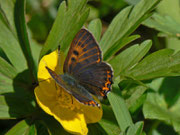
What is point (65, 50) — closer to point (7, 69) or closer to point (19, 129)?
point (7, 69)

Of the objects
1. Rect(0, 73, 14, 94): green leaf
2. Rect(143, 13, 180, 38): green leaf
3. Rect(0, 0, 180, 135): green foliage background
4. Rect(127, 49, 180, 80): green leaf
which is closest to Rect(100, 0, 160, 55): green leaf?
Rect(0, 0, 180, 135): green foliage background

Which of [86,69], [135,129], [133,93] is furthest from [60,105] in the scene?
[133,93]

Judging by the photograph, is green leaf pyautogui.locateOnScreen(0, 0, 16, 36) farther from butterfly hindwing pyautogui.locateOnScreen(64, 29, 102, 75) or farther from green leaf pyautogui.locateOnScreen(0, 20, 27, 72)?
butterfly hindwing pyautogui.locateOnScreen(64, 29, 102, 75)

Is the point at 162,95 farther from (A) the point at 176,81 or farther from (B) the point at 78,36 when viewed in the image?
(B) the point at 78,36

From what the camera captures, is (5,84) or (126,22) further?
(126,22)

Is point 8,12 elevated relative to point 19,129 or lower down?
elevated

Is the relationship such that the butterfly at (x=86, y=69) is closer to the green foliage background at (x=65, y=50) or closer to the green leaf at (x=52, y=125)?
the green foliage background at (x=65, y=50)
